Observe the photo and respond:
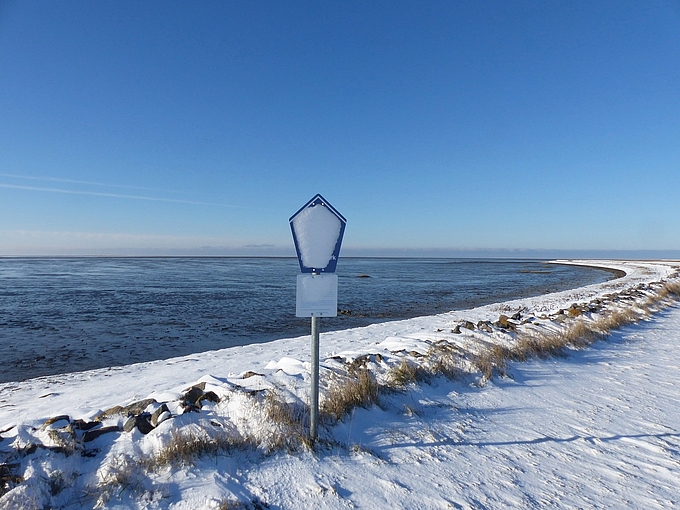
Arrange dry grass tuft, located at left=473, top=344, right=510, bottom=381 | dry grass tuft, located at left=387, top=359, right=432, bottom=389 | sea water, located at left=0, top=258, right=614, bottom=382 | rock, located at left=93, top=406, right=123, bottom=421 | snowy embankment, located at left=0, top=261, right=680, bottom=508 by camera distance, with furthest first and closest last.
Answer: sea water, located at left=0, top=258, right=614, bottom=382, dry grass tuft, located at left=473, top=344, right=510, bottom=381, dry grass tuft, located at left=387, top=359, right=432, bottom=389, rock, located at left=93, top=406, right=123, bottom=421, snowy embankment, located at left=0, top=261, right=680, bottom=508

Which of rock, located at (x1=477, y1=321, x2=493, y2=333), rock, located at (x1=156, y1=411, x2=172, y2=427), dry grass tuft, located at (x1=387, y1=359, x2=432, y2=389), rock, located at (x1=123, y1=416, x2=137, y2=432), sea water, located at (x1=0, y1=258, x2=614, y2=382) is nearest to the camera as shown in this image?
rock, located at (x1=123, y1=416, x2=137, y2=432)

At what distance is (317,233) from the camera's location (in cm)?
357

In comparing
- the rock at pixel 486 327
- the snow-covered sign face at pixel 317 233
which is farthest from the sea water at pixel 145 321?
the snow-covered sign face at pixel 317 233

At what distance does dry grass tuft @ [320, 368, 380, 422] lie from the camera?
4.38m

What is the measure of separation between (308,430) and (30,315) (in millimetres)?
16948

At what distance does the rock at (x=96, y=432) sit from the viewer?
361cm

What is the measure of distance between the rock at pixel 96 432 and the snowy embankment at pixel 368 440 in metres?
0.02

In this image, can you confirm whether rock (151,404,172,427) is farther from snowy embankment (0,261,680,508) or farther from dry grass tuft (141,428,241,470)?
dry grass tuft (141,428,241,470)

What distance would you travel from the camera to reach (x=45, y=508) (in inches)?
109

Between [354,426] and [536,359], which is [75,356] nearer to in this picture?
[354,426]

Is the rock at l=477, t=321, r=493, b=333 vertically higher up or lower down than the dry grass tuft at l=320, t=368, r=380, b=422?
lower down

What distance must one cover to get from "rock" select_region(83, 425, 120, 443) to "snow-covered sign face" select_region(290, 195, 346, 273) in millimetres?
2410

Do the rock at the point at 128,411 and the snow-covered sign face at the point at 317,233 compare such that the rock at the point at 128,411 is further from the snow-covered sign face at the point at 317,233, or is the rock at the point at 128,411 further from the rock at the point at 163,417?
the snow-covered sign face at the point at 317,233

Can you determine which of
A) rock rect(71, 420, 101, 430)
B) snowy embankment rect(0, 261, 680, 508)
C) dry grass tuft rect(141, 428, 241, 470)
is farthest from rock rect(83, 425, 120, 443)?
dry grass tuft rect(141, 428, 241, 470)
